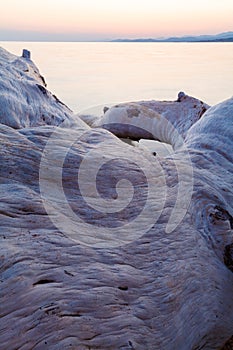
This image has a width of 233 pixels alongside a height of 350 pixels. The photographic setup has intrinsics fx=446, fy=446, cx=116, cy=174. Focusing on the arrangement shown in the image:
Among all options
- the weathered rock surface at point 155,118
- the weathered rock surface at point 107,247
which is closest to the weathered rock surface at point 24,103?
the weathered rock surface at point 107,247

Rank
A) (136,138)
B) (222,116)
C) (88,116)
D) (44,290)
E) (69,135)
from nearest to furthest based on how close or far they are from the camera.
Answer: (44,290) < (69,135) < (222,116) < (136,138) < (88,116)

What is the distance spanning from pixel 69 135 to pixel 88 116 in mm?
2773

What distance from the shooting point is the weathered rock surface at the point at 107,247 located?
1062mm

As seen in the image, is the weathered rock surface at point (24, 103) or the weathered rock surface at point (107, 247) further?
the weathered rock surface at point (24, 103)

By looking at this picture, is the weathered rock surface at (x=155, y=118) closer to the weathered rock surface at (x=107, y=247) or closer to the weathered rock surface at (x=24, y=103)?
the weathered rock surface at (x=24, y=103)

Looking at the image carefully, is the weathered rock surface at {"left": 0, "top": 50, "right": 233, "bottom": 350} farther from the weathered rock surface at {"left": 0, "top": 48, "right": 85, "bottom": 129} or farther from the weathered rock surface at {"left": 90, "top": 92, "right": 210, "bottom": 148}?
the weathered rock surface at {"left": 90, "top": 92, "right": 210, "bottom": 148}

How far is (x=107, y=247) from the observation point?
129 centimetres

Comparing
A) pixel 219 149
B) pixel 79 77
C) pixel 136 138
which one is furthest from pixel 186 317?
pixel 79 77

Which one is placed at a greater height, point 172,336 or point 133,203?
point 133,203

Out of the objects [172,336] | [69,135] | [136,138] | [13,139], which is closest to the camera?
[172,336]

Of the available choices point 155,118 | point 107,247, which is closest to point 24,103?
point 107,247

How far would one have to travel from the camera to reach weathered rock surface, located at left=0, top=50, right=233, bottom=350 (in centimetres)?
106

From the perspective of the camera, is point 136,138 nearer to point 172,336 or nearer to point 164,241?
point 164,241

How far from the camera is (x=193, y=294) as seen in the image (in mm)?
1384
